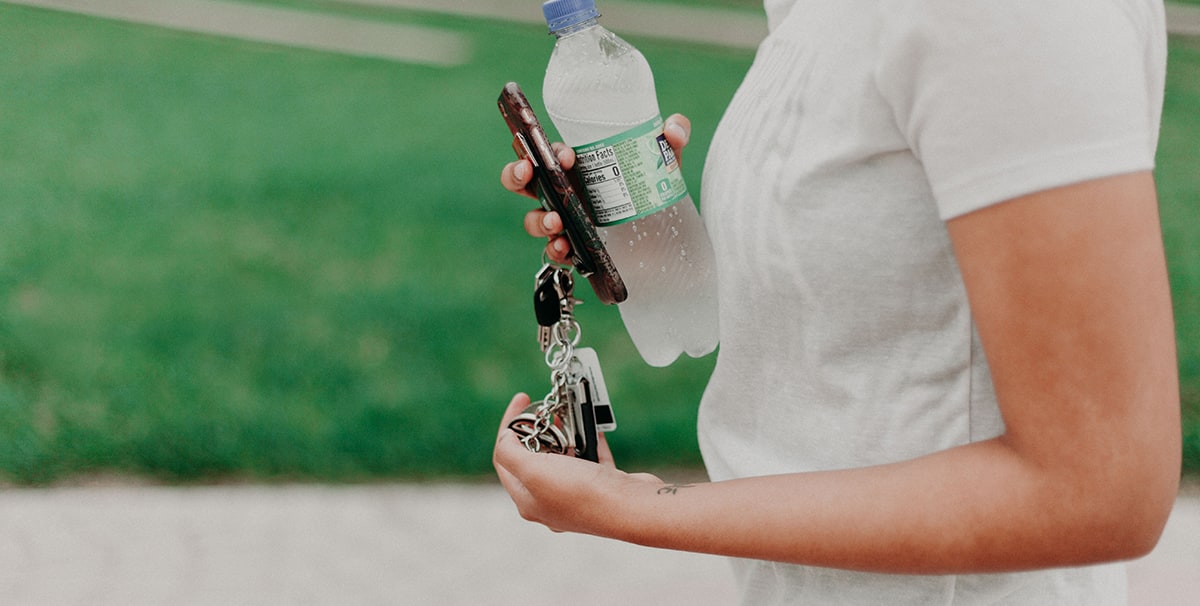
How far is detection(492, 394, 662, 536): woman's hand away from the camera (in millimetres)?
885

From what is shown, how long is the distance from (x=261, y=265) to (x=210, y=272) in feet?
0.65

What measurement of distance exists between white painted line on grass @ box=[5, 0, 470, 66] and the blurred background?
11 mm

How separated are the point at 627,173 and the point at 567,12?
0.76 feet

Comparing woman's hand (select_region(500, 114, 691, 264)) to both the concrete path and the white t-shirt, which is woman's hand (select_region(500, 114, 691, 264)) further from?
the concrete path

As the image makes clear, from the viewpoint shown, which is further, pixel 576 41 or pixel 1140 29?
pixel 576 41

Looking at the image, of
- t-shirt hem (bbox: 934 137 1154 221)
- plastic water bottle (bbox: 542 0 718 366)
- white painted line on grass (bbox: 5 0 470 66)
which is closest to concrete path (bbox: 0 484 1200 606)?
plastic water bottle (bbox: 542 0 718 366)

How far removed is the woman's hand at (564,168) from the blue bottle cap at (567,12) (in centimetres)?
15

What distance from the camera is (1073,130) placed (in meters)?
0.59

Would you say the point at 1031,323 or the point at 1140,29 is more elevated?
the point at 1140,29

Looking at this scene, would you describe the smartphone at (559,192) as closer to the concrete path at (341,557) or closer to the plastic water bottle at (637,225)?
the plastic water bottle at (637,225)

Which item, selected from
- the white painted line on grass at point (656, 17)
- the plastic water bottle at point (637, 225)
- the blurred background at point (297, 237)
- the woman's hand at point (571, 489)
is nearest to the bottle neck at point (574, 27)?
the plastic water bottle at point (637, 225)

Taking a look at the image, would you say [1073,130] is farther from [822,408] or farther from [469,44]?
[469,44]

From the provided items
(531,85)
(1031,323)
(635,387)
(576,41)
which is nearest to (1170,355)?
(1031,323)

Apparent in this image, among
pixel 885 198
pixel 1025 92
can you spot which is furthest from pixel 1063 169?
pixel 885 198
